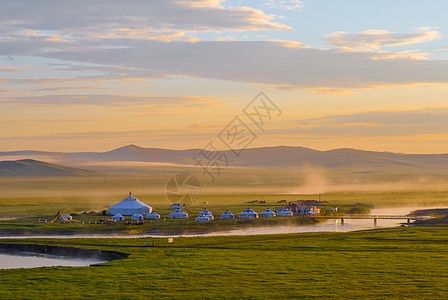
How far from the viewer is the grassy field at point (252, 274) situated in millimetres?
52781

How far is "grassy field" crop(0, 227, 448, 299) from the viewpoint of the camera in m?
52.8

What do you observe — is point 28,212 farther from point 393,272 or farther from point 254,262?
point 393,272

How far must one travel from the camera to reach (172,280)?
5853 cm

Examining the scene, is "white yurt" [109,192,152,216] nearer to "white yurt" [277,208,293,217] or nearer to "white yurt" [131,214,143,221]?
"white yurt" [131,214,143,221]

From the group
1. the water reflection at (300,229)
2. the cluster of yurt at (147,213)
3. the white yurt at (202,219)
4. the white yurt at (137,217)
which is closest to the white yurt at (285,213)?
the cluster of yurt at (147,213)

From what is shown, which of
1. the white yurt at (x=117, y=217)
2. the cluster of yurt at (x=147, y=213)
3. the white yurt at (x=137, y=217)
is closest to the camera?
the white yurt at (x=117, y=217)

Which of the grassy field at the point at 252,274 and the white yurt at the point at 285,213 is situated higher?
the white yurt at the point at 285,213

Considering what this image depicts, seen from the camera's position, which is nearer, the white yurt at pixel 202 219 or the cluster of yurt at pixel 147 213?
the white yurt at pixel 202 219

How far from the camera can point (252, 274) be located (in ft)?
201

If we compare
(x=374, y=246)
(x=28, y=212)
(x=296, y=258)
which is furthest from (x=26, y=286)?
(x=28, y=212)

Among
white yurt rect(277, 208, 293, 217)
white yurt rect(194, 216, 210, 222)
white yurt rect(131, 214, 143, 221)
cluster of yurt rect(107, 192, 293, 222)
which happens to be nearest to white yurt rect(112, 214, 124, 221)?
cluster of yurt rect(107, 192, 293, 222)

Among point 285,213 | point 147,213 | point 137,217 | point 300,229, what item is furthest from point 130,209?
point 300,229

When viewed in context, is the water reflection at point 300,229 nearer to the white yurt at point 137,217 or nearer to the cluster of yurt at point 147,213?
the cluster of yurt at point 147,213

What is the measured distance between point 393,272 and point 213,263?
1871cm
